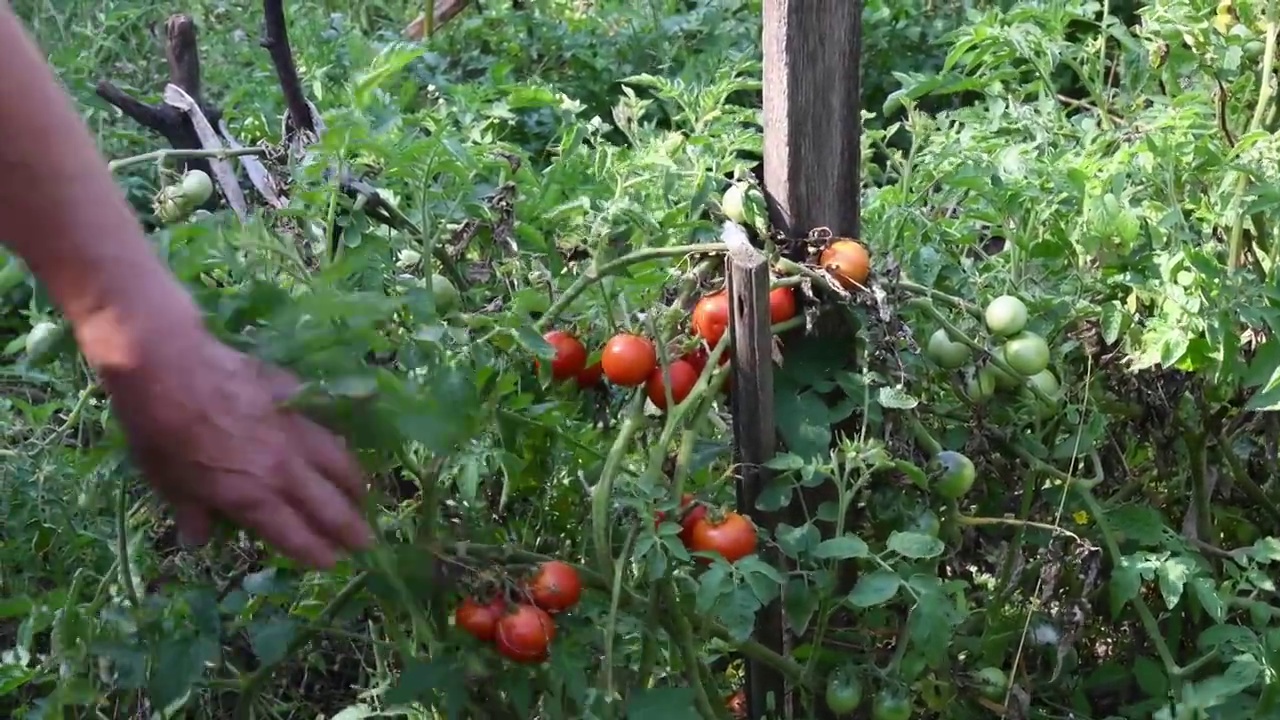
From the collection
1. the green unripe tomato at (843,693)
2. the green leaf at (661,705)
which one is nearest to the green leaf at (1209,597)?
the green unripe tomato at (843,693)

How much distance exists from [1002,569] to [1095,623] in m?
0.25

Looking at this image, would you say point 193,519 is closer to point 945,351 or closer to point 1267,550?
point 945,351

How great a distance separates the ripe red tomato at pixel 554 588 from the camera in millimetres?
1531

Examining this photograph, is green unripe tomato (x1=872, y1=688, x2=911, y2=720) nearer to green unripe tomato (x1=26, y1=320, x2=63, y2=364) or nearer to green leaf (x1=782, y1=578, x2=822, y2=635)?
green leaf (x1=782, y1=578, x2=822, y2=635)

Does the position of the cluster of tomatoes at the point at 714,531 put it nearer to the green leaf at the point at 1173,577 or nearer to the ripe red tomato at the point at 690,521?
the ripe red tomato at the point at 690,521

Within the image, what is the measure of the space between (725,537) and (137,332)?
2.60ft

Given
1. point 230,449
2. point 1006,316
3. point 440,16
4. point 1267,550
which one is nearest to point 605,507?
point 1006,316

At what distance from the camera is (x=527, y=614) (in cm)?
149

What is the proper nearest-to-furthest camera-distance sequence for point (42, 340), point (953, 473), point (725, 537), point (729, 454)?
point (42, 340) < point (725, 537) < point (953, 473) < point (729, 454)

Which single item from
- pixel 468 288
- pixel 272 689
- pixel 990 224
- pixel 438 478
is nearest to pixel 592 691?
pixel 438 478

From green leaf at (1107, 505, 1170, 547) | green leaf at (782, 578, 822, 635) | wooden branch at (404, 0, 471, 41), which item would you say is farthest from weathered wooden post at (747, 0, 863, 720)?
wooden branch at (404, 0, 471, 41)

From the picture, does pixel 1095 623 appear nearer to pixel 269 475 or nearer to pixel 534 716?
pixel 534 716

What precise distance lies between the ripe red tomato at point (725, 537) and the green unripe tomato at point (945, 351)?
1.15 ft

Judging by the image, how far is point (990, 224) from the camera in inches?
79.4
